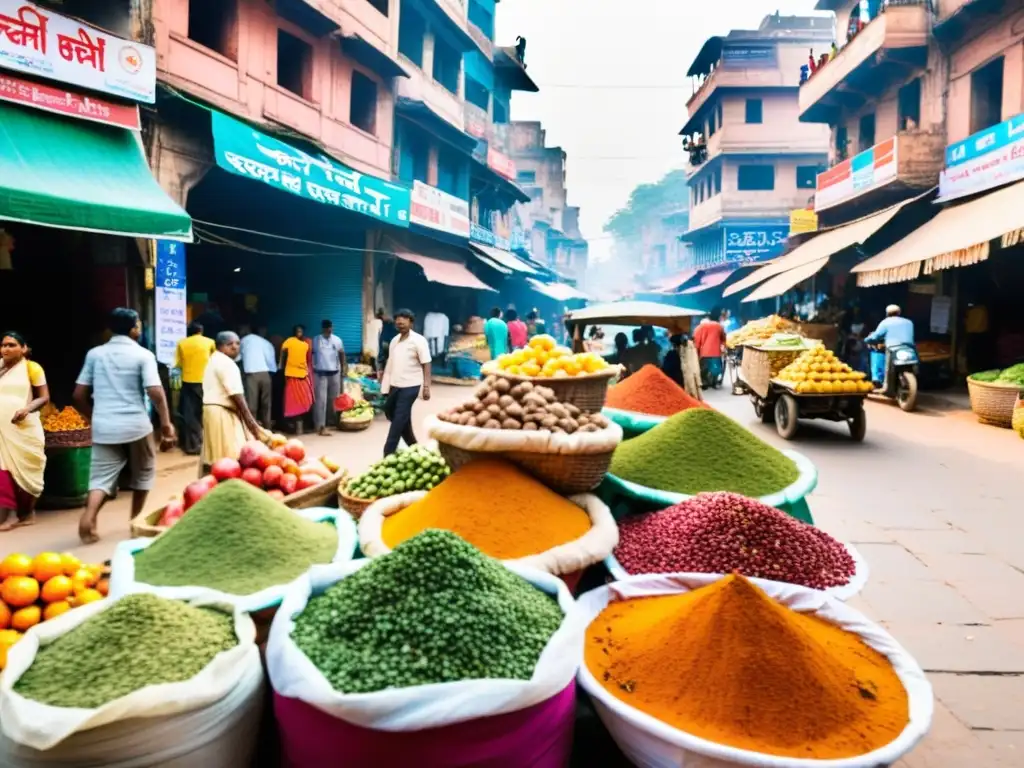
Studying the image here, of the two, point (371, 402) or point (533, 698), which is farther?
point (371, 402)

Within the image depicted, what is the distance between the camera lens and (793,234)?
70.9 feet

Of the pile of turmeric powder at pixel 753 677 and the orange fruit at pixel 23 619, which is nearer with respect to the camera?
the pile of turmeric powder at pixel 753 677

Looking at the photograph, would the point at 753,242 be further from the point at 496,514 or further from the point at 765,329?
the point at 496,514

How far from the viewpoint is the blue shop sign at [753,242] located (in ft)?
102

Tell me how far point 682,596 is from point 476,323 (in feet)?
57.5

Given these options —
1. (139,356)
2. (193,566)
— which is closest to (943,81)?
(139,356)

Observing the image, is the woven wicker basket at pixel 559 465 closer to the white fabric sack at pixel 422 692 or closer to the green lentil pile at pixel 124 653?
the white fabric sack at pixel 422 692

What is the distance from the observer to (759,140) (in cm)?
3194

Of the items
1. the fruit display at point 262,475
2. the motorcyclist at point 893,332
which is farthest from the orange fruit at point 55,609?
the motorcyclist at point 893,332

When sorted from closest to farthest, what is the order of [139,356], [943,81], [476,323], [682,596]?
1. [682,596]
2. [139,356]
3. [943,81]
4. [476,323]

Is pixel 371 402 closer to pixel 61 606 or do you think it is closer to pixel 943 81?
pixel 61 606

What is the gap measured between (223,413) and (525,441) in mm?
3824

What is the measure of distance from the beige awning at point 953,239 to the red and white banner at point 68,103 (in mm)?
11708

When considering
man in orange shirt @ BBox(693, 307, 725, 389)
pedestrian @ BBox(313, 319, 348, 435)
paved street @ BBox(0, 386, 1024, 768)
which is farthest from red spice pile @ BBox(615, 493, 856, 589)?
man in orange shirt @ BBox(693, 307, 725, 389)
